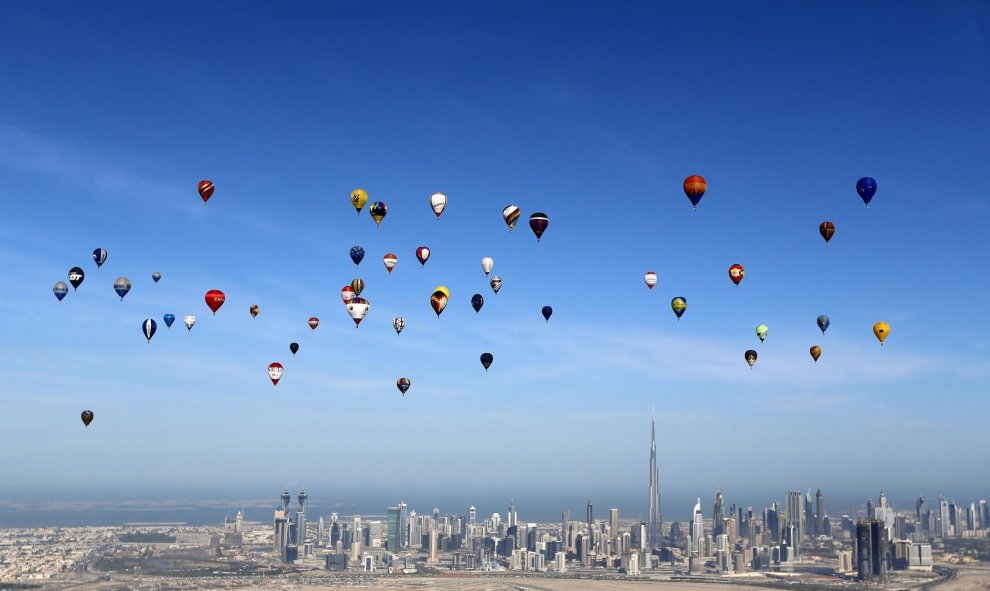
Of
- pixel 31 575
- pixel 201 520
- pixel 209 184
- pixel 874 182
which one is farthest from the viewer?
pixel 201 520

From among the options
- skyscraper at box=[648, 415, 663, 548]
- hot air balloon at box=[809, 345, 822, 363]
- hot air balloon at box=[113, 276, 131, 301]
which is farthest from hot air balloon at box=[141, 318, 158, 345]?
skyscraper at box=[648, 415, 663, 548]

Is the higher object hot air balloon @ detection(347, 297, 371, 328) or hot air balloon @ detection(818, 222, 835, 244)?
hot air balloon @ detection(818, 222, 835, 244)

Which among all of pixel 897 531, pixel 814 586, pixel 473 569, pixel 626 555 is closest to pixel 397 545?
pixel 473 569

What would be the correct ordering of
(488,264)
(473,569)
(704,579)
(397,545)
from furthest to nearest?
(397,545) → (473,569) → (704,579) → (488,264)

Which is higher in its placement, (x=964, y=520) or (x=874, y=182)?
(x=874, y=182)

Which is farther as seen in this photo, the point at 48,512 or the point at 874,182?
the point at 48,512

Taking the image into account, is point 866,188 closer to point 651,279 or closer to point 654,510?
point 651,279

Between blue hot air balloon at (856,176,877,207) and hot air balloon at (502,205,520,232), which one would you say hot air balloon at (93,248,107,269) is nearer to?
hot air balloon at (502,205,520,232)

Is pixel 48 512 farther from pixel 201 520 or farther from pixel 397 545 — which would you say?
pixel 397 545
